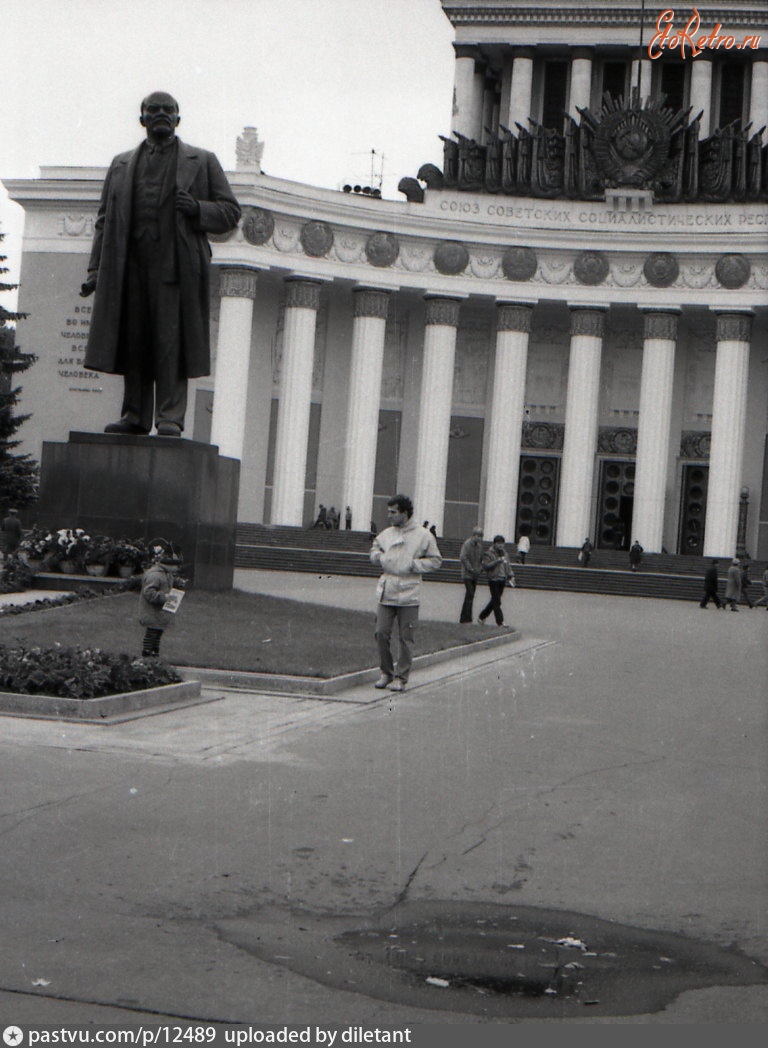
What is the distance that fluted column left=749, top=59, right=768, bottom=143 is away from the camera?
2202 inches

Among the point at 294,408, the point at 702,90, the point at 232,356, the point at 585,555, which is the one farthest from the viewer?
the point at 702,90

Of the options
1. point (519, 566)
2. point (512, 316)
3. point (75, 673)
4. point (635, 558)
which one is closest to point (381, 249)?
point (512, 316)

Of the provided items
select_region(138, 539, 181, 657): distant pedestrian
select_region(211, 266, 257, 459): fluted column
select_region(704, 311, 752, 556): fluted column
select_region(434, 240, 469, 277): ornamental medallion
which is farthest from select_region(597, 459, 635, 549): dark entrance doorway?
select_region(138, 539, 181, 657): distant pedestrian

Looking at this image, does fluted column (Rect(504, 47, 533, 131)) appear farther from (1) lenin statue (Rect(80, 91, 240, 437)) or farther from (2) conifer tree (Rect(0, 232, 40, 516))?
(1) lenin statue (Rect(80, 91, 240, 437))

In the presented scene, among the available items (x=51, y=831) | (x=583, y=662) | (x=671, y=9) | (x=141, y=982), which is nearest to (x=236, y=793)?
(x=51, y=831)

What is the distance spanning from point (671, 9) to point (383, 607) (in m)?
47.9

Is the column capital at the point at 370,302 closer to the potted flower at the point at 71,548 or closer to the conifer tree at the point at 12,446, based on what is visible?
the conifer tree at the point at 12,446

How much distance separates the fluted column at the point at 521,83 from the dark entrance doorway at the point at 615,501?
14367 millimetres

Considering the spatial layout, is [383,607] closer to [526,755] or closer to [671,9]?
[526,755]

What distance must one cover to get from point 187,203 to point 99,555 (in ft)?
14.2

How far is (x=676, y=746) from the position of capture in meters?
9.89

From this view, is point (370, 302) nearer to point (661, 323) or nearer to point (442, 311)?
point (442, 311)

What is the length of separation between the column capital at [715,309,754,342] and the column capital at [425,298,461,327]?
28.5ft

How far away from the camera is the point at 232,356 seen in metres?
47.3
